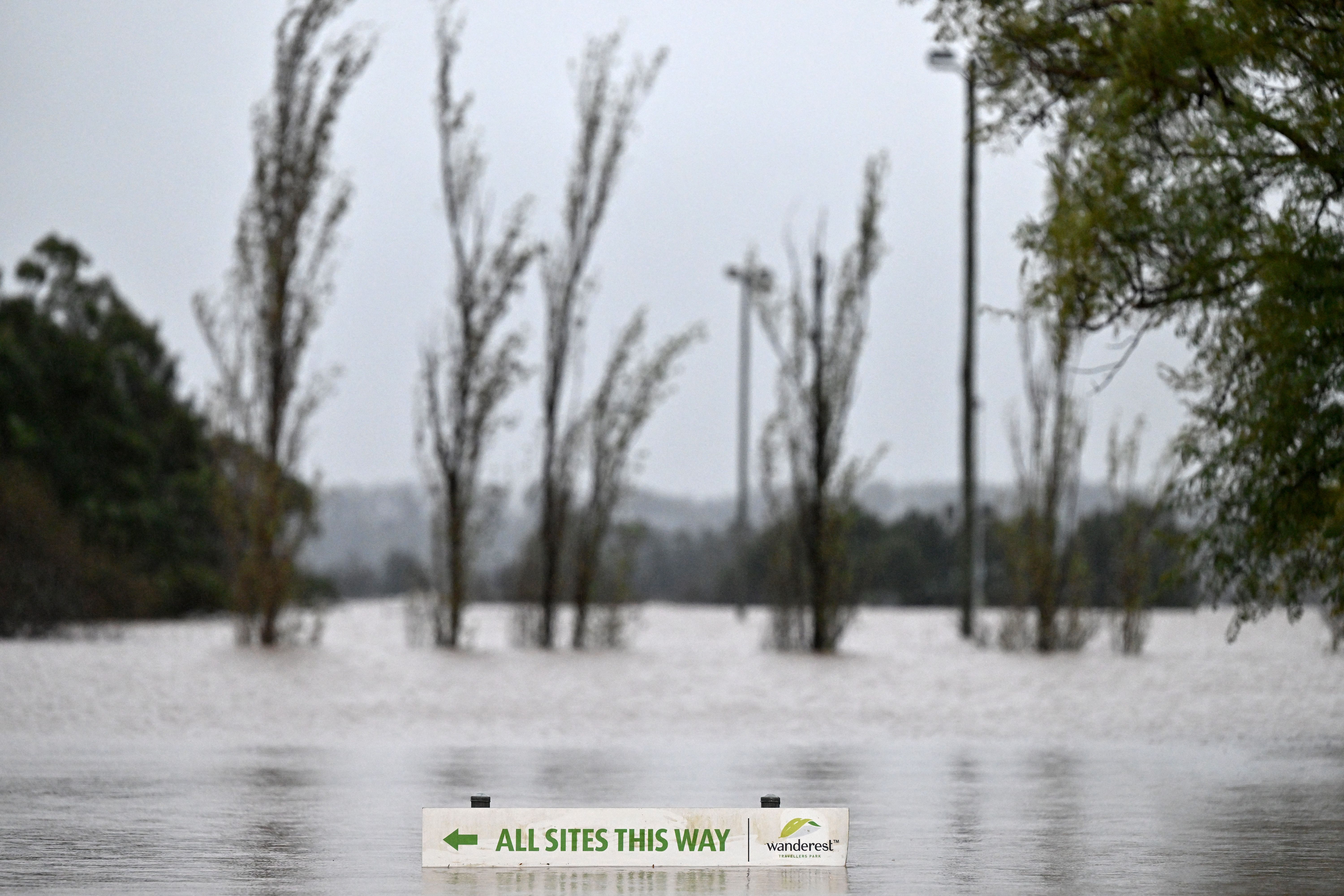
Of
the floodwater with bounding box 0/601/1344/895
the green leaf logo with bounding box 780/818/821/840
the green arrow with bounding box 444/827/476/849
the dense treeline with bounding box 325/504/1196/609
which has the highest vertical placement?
the dense treeline with bounding box 325/504/1196/609

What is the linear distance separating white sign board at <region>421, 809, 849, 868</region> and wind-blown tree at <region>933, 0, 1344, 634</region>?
14.8ft

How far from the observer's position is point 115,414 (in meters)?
39.8

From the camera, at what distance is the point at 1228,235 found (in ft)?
37.7

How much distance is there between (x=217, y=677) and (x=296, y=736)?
5.66m

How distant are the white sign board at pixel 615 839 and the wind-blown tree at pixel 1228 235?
450 centimetres

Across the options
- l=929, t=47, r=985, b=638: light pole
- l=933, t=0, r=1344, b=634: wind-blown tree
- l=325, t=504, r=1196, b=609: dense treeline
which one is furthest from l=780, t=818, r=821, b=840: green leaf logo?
l=929, t=47, r=985, b=638: light pole

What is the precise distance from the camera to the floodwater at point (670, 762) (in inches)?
279

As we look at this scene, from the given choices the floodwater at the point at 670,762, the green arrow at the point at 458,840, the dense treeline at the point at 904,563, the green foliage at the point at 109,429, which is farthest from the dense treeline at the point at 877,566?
the green arrow at the point at 458,840

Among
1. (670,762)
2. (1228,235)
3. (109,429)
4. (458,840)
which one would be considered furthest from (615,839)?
(109,429)

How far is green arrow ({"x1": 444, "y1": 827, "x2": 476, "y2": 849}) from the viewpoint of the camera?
698 centimetres

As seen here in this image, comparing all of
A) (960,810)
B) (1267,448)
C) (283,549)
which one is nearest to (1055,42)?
(1267,448)

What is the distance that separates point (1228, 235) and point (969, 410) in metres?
18.3

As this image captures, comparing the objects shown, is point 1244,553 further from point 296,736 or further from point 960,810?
point 296,736

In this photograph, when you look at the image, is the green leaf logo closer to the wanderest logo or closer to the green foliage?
the wanderest logo
